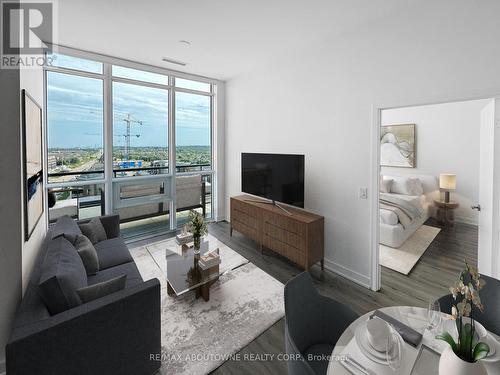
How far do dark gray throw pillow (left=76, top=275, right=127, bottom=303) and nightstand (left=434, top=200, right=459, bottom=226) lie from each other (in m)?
5.78

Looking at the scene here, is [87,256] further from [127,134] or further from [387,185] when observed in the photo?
[387,185]

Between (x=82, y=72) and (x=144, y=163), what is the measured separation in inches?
64.1

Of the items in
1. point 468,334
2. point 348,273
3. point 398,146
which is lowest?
point 348,273

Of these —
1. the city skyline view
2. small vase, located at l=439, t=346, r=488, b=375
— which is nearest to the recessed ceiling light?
the city skyline view

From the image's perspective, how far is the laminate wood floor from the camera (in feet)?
6.34

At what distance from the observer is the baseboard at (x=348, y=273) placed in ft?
9.43

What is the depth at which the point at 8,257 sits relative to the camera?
1.68 metres

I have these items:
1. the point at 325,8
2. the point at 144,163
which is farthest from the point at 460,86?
the point at 144,163

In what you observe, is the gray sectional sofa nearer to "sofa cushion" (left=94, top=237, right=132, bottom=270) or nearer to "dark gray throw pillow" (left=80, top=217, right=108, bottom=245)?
"sofa cushion" (left=94, top=237, right=132, bottom=270)

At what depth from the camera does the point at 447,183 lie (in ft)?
15.8

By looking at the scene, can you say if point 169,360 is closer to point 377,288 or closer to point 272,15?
point 377,288

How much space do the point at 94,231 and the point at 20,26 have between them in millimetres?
2189

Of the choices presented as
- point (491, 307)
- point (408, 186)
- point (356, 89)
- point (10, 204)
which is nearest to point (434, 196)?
point (408, 186)

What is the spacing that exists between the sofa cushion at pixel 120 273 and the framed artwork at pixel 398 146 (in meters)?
5.55
